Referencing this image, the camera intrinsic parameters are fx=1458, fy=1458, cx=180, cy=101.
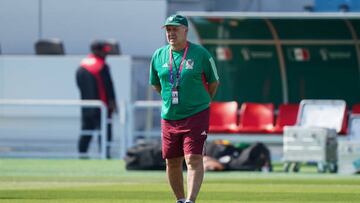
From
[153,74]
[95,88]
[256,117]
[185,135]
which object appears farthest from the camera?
[95,88]

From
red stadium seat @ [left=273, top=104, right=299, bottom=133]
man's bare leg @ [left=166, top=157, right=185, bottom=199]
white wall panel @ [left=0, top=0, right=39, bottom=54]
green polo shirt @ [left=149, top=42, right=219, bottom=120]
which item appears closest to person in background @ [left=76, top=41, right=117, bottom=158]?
red stadium seat @ [left=273, top=104, right=299, bottom=133]

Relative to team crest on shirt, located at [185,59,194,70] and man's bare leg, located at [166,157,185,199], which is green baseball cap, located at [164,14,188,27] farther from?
man's bare leg, located at [166,157,185,199]

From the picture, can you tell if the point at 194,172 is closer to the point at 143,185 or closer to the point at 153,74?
the point at 153,74

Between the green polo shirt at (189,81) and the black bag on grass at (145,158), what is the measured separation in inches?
342

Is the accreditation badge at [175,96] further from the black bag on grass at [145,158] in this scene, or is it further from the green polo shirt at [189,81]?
the black bag on grass at [145,158]

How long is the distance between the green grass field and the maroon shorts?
57.5 inches

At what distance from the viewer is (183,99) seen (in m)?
14.7

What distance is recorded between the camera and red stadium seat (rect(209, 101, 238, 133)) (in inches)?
1095

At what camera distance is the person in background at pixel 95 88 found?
1101 inches

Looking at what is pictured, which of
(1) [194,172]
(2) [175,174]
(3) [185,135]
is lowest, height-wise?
(2) [175,174]

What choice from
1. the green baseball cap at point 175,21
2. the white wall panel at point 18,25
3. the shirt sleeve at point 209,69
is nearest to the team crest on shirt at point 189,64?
the shirt sleeve at point 209,69

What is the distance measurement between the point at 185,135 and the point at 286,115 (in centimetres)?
1325

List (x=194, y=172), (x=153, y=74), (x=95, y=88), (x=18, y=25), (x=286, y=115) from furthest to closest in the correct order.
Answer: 1. (x=18, y=25)
2. (x=95, y=88)
3. (x=286, y=115)
4. (x=153, y=74)
5. (x=194, y=172)

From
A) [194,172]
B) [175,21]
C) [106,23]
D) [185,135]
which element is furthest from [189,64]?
[106,23]
